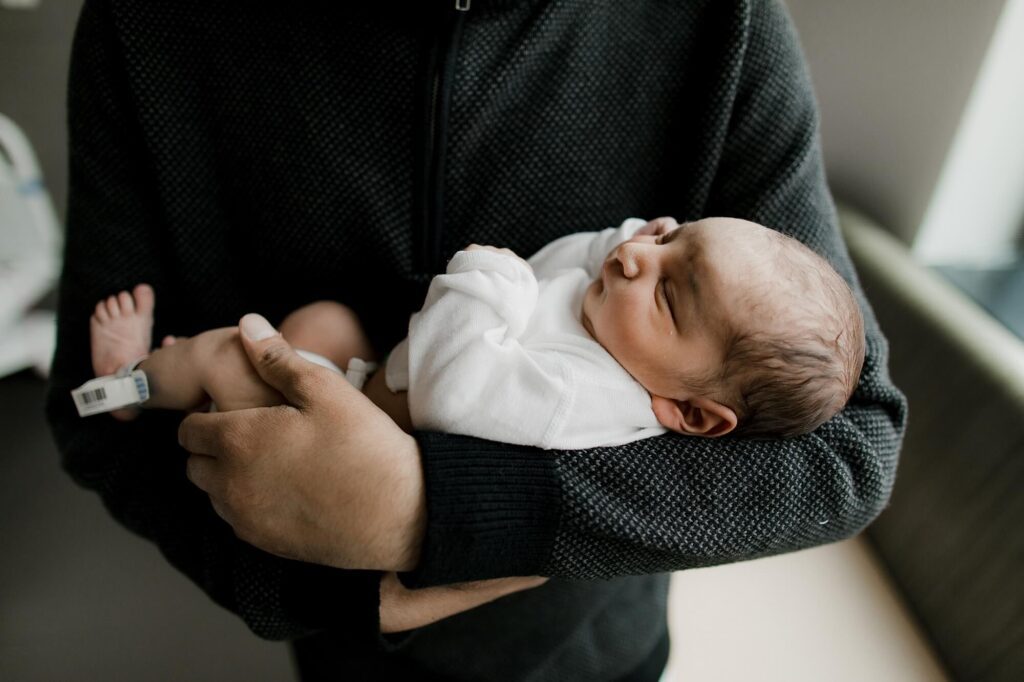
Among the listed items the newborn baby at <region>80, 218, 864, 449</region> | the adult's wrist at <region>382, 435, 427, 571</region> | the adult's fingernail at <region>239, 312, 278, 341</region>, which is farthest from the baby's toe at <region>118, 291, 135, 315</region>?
the adult's wrist at <region>382, 435, 427, 571</region>

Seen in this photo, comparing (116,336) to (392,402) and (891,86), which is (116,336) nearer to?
(392,402)

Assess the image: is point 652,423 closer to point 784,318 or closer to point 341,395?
point 784,318

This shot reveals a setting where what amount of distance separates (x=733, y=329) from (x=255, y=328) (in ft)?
1.76

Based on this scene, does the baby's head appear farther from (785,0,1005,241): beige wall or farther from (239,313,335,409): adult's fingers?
(785,0,1005,241): beige wall

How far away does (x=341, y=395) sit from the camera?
0.70m

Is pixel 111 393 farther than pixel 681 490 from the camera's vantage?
Yes

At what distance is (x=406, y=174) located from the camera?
0.89 metres

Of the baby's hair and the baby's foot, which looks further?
the baby's foot

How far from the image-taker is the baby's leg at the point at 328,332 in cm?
88

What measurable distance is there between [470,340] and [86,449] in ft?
1.73

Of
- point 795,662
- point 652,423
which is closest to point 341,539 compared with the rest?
point 652,423

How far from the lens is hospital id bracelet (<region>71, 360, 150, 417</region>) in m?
0.82

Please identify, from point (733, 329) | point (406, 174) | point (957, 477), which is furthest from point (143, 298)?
point (957, 477)

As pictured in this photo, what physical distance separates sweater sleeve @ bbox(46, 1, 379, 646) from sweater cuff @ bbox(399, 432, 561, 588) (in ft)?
0.41
